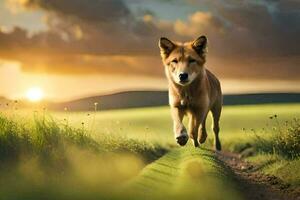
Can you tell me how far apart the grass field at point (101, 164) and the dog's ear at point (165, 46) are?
165cm

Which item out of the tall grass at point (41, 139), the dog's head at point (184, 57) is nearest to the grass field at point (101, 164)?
the tall grass at point (41, 139)

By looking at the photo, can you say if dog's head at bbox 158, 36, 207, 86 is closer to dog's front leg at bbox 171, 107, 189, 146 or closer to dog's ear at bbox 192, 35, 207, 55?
dog's ear at bbox 192, 35, 207, 55

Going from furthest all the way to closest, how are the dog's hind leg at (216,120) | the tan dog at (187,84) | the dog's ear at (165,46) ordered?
the dog's hind leg at (216,120) < the dog's ear at (165,46) < the tan dog at (187,84)

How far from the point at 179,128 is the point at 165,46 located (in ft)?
4.31

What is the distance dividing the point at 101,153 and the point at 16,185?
3098 mm

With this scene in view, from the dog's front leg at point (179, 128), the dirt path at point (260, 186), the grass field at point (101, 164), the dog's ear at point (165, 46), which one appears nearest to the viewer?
the grass field at point (101, 164)

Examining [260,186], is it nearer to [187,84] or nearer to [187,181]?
[187,181]

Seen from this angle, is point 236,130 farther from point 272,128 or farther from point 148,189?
point 148,189

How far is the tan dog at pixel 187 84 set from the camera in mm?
12205

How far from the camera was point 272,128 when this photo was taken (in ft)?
47.6

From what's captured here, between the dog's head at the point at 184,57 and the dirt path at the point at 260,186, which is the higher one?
the dog's head at the point at 184,57

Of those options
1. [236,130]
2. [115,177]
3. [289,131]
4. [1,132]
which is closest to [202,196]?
[115,177]

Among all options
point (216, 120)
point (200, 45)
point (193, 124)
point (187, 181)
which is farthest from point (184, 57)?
point (216, 120)

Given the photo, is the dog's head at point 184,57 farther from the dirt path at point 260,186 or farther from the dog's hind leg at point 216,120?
the dog's hind leg at point 216,120
